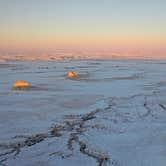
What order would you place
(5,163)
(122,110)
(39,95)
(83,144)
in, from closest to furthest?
1. (5,163)
2. (83,144)
3. (122,110)
4. (39,95)

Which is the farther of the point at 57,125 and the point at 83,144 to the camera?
the point at 57,125

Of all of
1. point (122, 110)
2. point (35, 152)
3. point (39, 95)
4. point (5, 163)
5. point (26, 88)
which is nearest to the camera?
point (5, 163)

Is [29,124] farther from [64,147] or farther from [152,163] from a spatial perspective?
[152,163]

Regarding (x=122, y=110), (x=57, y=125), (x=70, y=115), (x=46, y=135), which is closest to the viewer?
(x=46, y=135)

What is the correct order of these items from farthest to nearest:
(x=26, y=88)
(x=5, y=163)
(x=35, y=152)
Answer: (x=26, y=88) → (x=35, y=152) → (x=5, y=163)

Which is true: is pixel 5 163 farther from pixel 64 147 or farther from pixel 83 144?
pixel 83 144

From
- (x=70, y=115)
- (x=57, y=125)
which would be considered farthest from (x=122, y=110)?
(x=57, y=125)

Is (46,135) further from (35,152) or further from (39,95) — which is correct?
(39,95)

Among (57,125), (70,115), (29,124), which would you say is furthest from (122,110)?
(29,124)

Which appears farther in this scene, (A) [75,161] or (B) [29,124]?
(B) [29,124]
